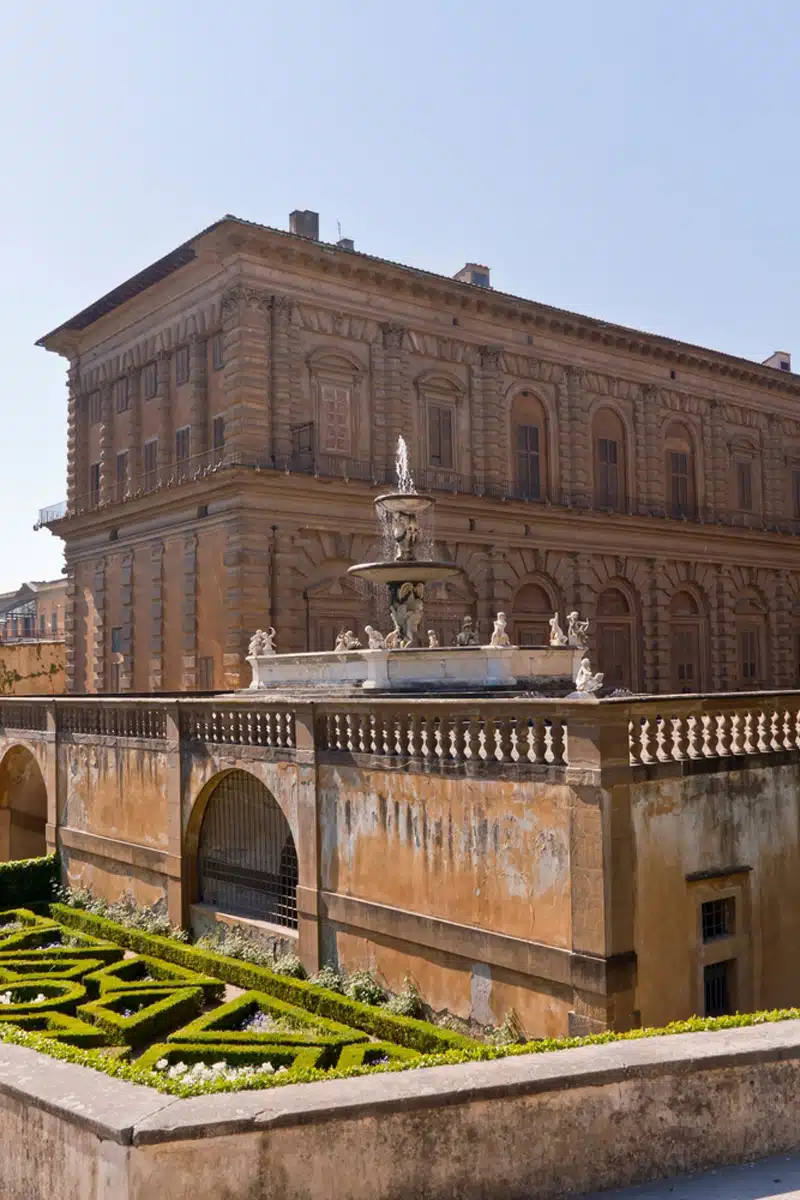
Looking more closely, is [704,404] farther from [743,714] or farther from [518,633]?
[743,714]

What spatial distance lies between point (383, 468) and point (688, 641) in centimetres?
1506

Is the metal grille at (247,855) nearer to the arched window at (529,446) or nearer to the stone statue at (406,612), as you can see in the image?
the stone statue at (406,612)

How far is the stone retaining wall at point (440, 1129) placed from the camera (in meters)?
5.85

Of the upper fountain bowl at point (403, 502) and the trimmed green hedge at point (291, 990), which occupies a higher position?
the upper fountain bowl at point (403, 502)

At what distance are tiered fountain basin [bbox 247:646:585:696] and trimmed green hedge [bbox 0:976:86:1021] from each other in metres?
6.36

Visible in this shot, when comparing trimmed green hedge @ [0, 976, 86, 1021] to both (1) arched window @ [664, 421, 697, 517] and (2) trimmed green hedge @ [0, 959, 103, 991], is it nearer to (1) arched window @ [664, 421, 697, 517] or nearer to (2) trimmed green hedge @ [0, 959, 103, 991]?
(2) trimmed green hedge @ [0, 959, 103, 991]

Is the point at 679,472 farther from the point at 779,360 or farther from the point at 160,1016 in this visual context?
the point at 160,1016

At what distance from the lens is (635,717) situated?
10.3 m

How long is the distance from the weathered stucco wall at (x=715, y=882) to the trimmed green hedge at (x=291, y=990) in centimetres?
211

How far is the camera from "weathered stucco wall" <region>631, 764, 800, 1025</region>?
33.6ft

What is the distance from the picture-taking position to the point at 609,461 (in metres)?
38.6

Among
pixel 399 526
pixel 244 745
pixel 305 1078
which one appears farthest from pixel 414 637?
pixel 305 1078

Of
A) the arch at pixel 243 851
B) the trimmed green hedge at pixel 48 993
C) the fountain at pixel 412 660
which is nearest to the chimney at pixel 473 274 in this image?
the fountain at pixel 412 660

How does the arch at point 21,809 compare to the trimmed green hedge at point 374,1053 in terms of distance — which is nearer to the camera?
the trimmed green hedge at point 374,1053
